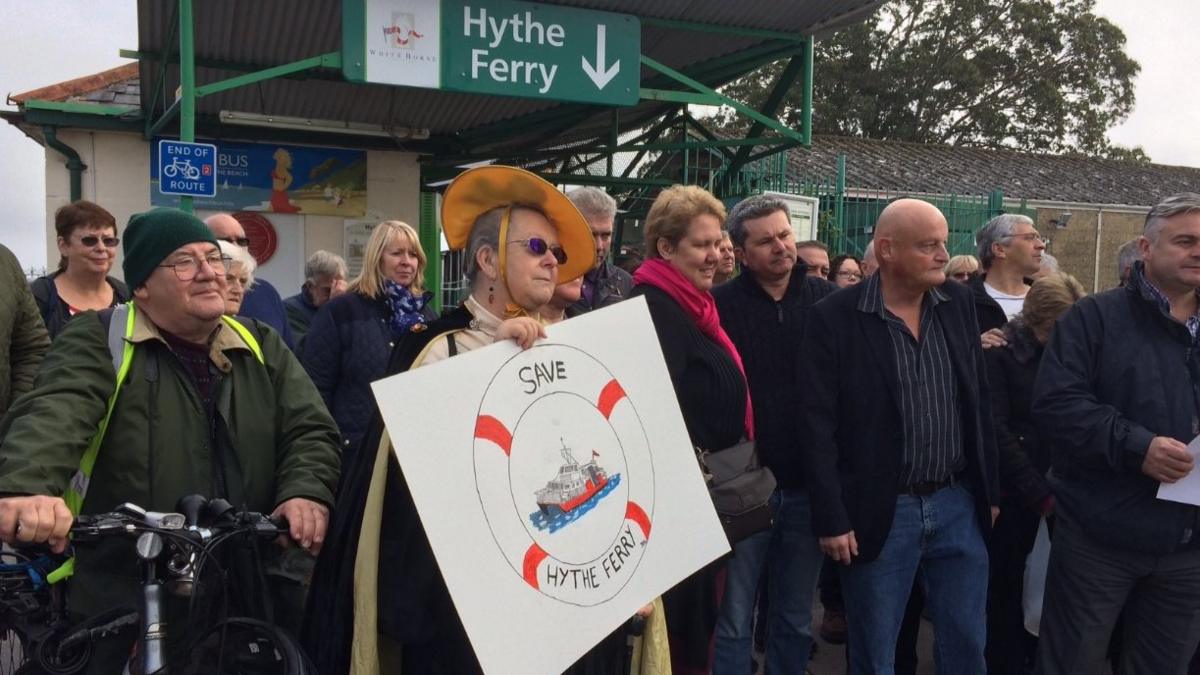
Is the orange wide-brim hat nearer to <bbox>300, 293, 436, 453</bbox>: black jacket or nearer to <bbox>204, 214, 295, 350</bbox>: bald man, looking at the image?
<bbox>300, 293, 436, 453</bbox>: black jacket

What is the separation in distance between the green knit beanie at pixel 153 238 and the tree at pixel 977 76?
91.7 ft

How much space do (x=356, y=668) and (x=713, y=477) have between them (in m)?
1.25

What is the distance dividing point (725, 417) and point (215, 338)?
153cm

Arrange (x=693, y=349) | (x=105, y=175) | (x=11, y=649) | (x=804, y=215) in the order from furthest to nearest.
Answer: (x=105, y=175) < (x=804, y=215) < (x=693, y=349) < (x=11, y=649)

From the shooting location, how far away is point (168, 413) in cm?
226

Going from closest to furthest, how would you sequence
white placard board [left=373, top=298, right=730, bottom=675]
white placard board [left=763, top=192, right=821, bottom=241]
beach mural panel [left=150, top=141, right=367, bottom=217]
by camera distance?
white placard board [left=373, top=298, right=730, bottom=675] < white placard board [left=763, top=192, right=821, bottom=241] < beach mural panel [left=150, top=141, right=367, bottom=217]

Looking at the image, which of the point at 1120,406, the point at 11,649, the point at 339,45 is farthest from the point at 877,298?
the point at 339,45

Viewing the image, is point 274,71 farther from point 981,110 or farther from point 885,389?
point 981,110

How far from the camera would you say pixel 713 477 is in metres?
2.90

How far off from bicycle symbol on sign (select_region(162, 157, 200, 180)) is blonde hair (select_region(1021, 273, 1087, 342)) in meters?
6.06

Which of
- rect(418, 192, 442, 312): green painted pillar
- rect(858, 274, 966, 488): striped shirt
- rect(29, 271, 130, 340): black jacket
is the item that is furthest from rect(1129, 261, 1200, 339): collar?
rect(418, 192, 442, 312): green painted pillar

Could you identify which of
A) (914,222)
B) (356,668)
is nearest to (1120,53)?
(914,222)

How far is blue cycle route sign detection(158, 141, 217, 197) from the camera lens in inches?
287

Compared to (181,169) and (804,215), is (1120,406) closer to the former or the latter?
(804,215)
